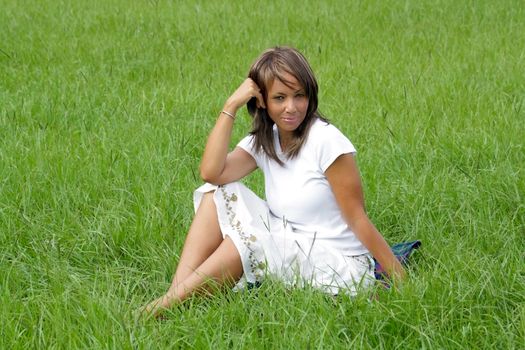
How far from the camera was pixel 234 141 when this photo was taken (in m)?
4.77

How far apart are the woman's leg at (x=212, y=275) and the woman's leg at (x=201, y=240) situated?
10 cm

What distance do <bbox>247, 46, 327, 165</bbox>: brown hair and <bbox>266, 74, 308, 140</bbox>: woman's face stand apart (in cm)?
2

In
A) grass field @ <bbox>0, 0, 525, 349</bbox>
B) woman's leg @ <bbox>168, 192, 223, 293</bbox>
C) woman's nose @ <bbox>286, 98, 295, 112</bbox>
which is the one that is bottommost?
grass field @ <bbox>0, 0, 525, 349</bbox>

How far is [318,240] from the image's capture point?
10.1 feet

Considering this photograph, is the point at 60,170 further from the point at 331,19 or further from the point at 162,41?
the point at 331,19

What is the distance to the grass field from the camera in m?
2.72

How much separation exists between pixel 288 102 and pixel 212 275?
647 mm

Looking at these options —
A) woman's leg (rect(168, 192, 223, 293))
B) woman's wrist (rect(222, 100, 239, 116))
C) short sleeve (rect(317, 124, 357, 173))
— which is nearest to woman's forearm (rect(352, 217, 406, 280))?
short sleeve (rect(317, 124, 357, 173))

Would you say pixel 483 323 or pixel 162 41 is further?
pixel 162 41

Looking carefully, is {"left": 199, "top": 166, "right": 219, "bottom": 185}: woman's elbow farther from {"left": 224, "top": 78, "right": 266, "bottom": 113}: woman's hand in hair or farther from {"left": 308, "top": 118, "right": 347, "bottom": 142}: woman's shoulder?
{"left": 308, "top": 118, "right": 347, "bottom": 142}: woman's shoulder

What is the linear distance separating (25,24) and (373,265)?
556 centimetres

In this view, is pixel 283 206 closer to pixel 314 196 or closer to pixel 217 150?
pixel 314 196

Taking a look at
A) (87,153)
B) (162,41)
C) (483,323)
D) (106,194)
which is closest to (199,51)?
(162,41)

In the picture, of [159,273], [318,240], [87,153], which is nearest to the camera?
[318,240]
